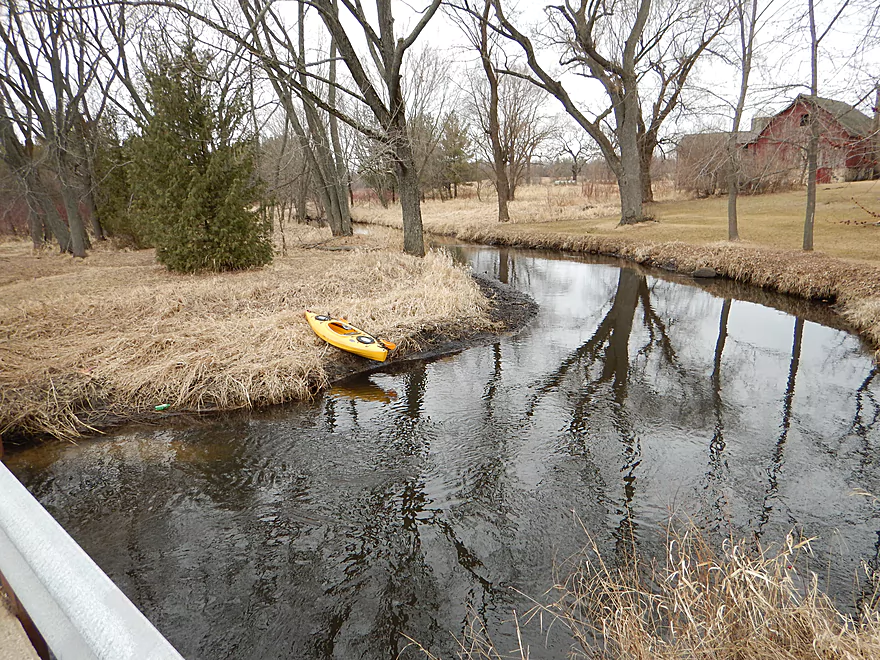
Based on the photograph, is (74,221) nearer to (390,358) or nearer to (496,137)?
(390,358)

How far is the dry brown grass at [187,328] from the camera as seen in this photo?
6.09 m

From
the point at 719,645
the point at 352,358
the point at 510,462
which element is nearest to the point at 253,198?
the point at 352,358

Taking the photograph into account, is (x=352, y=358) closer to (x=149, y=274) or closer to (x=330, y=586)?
(x=330, y=586)

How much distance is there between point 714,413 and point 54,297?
10557 mm

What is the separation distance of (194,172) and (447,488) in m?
9.47

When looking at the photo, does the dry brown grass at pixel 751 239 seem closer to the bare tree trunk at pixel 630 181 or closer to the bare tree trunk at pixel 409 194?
the bare tree trunk at pixel 630 181

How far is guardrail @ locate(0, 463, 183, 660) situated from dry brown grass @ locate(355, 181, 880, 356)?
974 centimetres

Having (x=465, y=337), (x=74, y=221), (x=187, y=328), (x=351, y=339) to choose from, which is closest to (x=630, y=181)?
(x=465, y=337)

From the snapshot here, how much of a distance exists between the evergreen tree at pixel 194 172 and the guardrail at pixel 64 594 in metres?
10.8

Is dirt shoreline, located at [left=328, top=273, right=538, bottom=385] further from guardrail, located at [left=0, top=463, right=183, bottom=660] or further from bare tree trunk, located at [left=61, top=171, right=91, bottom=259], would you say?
bare tree trunk, located at [left=61, top=171, right=91, bottom=259]

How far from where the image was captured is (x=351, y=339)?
Result: 7.43 metres

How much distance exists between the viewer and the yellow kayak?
737 cm

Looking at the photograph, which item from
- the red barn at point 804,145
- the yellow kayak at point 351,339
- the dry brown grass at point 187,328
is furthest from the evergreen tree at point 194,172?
the red barn at point 804,145

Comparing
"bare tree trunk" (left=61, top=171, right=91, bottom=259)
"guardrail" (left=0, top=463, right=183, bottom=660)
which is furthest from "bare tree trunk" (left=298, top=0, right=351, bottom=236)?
"guardrail" (left=0, top=463, right=183, bottom=660)
